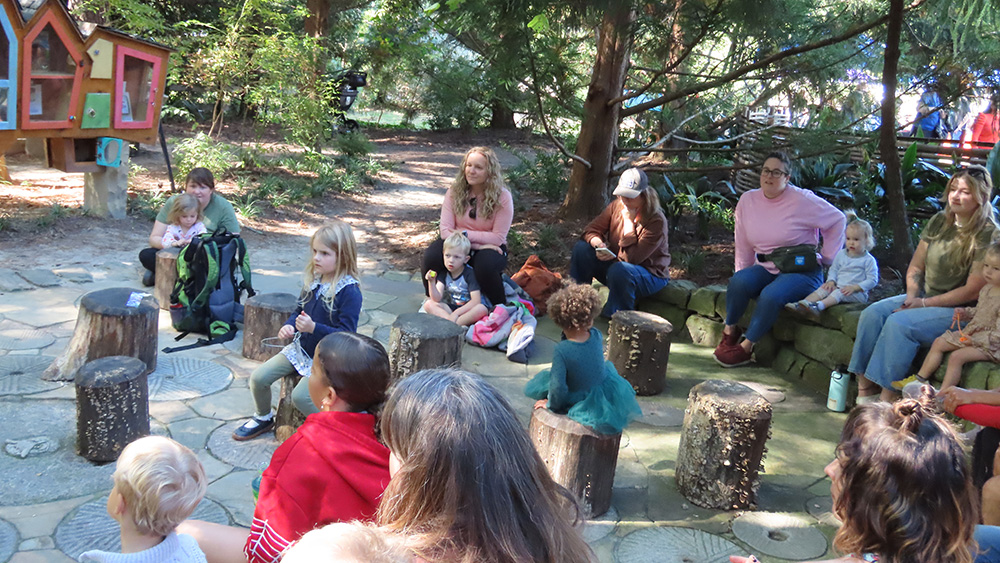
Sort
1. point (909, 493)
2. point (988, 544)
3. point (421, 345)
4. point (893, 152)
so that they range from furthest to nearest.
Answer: point (893, 152), point (421, 345), point (988, 544), point (909, 493)

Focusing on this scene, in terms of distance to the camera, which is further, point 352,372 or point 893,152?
point 893,152

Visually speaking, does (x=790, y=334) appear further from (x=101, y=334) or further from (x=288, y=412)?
(x=101, y=334)

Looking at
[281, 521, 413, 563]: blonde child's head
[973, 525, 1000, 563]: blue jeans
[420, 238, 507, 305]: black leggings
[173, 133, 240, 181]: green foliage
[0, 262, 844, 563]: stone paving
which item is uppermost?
[173, 133, 240, 181]: green foliage

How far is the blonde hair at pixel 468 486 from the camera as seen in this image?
1.29m

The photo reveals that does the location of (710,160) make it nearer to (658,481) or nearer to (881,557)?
(658,481)

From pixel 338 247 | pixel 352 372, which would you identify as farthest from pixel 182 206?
pixel 352 372

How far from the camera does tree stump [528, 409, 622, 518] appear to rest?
10.0 feet

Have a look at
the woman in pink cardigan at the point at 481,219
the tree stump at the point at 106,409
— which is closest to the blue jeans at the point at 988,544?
the tree stump at the point at 106,409

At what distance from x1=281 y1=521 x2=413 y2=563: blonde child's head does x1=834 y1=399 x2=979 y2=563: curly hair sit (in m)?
1.01

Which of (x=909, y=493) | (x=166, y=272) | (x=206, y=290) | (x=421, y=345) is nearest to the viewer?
(x=909, y=493)

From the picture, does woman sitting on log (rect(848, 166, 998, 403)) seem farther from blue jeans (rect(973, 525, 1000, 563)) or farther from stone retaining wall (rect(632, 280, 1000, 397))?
blue jeans (rect(973, 525, 1000, 563))

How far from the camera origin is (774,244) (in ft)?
15.8

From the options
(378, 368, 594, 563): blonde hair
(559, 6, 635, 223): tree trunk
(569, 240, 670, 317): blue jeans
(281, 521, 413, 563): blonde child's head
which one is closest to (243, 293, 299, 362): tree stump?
(569, 240, 670, 317): blue jeans

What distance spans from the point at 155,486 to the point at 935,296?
3746mm
